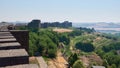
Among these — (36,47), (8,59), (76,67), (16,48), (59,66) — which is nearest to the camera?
(8,59)

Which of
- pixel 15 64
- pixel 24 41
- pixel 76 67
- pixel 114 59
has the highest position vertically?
pixel 15 64

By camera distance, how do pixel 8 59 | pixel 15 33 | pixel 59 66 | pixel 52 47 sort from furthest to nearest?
pixel 52 47 → pixel 59 66 → pixel 15 33 → pixel 8 59

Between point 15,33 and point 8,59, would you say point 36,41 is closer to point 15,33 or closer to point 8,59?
point 15,33

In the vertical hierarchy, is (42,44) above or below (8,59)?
below

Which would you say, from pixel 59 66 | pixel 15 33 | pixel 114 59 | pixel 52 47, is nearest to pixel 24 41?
pixel 15 33

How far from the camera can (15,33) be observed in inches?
1597

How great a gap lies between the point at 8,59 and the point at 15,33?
95.9 ft

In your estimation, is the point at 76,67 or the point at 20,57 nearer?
the point at 20,57

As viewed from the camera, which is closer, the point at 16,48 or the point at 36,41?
the point at 16,48

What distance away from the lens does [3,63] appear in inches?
464

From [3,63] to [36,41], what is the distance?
117 metres

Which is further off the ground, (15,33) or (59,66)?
(15,33)

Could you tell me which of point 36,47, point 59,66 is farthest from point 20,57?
point 36,47

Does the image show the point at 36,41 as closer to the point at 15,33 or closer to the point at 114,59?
the point at 114,59
